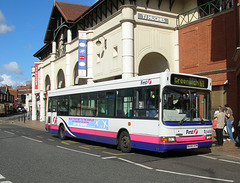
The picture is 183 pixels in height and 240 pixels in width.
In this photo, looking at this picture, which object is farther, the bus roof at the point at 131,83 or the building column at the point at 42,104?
the building column at the point at 42,104

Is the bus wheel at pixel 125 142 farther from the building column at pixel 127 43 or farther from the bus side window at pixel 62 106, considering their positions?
the building column at pixel 127 43

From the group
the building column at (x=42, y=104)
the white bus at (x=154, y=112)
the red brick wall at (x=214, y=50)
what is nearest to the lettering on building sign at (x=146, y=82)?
the white bus at (x=154, y=112)

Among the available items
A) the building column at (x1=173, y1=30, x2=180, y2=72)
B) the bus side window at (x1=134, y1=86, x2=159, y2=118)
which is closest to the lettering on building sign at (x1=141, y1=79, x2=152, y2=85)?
the bus side window at (x1=134, y1=86, x2=159, y2=118)

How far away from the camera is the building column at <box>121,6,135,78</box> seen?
741 inches

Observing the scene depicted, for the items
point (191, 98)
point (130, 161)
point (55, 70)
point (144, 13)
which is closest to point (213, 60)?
point (144, 13)

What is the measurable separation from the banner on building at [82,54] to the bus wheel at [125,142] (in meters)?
14.2

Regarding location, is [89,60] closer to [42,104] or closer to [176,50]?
[176,50]

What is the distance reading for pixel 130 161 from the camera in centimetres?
869

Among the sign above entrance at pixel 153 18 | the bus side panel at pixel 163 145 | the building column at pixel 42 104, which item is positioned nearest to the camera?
the bus side panel at pixel 163 145

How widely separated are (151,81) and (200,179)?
12.8ft

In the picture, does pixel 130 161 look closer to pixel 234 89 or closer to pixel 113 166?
pixel 113 166

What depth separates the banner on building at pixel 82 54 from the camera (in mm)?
24266

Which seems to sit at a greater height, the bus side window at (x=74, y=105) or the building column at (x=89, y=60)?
the building column at (x=89, y=60)

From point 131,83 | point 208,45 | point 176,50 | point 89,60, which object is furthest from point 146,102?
point 89,60
